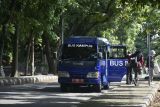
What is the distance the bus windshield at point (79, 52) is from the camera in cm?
2514

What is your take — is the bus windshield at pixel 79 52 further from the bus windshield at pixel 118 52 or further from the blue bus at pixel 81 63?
the bus windshield at pixel 118 52

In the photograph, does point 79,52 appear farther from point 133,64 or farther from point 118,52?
point 133,64

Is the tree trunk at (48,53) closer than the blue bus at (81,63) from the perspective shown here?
No

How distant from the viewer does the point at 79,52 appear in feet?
82.8

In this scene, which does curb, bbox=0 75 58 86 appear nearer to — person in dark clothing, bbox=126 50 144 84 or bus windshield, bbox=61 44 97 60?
person in dark clothing, bbox=126 50 144 84

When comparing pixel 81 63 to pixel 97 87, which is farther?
pixel 97 87

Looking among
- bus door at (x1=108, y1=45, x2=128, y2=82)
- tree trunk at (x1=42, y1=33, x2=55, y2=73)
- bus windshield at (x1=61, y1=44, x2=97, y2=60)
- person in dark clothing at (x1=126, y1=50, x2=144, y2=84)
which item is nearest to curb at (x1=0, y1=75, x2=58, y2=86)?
bus door at (x1=108, y1=45, x2=128, y2=82)

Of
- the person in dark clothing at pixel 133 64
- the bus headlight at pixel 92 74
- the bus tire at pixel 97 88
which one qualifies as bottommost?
the bus tire at pixel 97 88

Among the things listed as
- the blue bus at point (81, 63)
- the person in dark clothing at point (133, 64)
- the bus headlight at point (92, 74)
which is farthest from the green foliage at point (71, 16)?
the bus headlight at point (92, 74)

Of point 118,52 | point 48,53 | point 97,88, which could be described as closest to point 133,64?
point 118,52

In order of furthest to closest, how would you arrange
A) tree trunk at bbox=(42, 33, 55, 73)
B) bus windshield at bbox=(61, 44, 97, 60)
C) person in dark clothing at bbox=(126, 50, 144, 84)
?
tree trunk at bbox=(42, 33, 55, 73), person in dark clothing at bbox=(126, 50, 144, 84), bus windshield at bbox=(61, 44, 97, 60)

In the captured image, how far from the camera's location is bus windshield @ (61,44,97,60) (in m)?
25.1

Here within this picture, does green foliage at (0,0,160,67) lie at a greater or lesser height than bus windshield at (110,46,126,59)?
greater

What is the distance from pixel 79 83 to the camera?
25.2m
